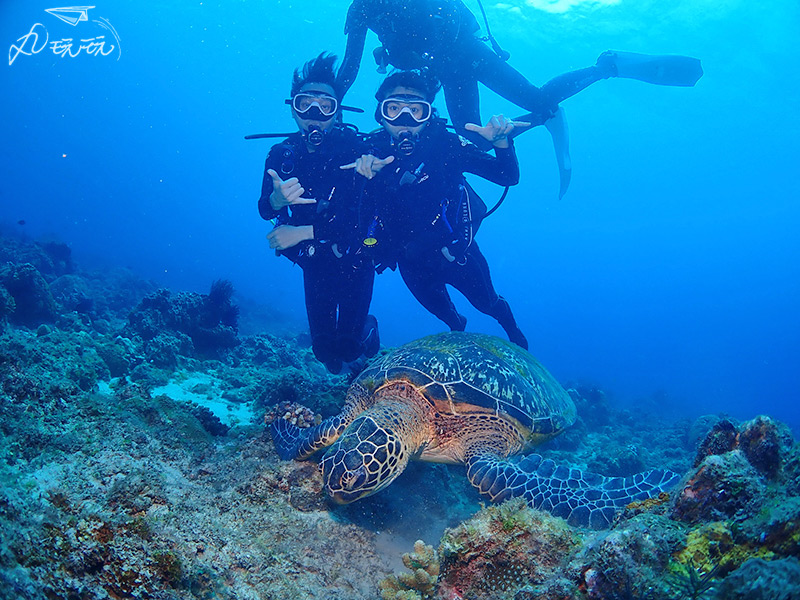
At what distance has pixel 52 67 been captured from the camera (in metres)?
89.9

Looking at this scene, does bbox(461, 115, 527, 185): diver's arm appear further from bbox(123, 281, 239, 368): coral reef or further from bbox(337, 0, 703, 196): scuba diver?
bbox(123, 281, 239, 368): coral reef

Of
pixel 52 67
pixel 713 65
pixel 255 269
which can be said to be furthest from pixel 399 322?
pixel 52 67

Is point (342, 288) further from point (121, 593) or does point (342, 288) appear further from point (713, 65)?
point (713, 65)

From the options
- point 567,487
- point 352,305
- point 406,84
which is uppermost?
point 406,84

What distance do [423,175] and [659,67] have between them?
310 inches

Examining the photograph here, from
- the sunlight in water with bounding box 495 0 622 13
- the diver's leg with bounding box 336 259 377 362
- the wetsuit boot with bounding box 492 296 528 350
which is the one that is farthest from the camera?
the sunlight in water with bounding box 495 0 622 13

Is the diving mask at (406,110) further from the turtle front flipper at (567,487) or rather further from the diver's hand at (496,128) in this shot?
the turtle front flipper at (567,487)

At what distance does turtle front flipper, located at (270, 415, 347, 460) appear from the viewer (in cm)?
344

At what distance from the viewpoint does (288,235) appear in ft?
18.9

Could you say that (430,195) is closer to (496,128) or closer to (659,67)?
(496,128)

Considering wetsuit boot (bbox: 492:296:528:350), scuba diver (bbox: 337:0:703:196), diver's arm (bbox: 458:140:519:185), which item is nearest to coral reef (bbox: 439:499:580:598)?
diver's arm (bbox: 458:140:519:185)

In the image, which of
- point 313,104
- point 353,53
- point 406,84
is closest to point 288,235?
point 313,104

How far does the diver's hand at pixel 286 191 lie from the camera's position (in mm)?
5156

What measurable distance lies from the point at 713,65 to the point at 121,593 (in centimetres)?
4920
